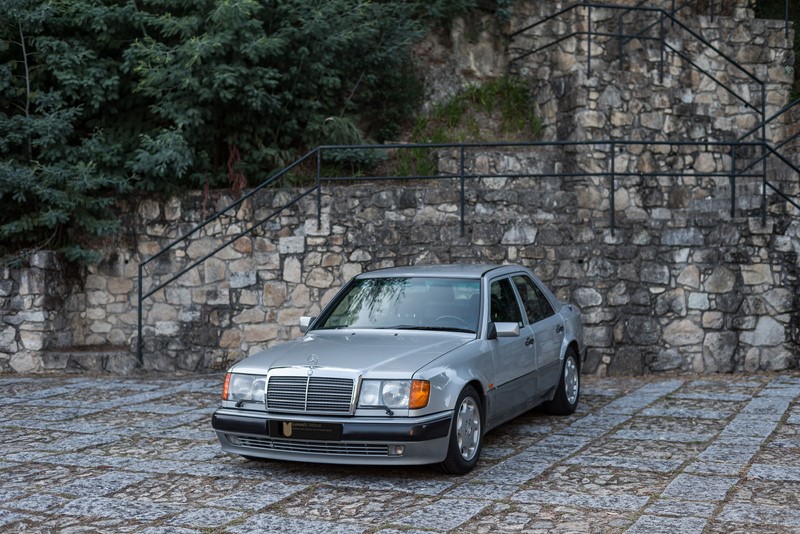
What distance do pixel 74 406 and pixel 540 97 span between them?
30.5 ft

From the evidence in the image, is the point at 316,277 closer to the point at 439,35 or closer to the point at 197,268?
the point at 197,268

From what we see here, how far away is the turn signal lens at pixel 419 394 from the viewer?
665 centimetres

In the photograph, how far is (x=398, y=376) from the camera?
671 centimetres

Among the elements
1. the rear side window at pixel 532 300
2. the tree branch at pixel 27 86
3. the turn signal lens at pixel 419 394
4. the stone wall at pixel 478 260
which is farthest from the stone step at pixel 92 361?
the turn signal lens at pixel 419 394

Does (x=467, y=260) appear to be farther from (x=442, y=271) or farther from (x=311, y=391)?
(x=311, y=391)

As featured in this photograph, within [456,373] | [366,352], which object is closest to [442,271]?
[366,352]

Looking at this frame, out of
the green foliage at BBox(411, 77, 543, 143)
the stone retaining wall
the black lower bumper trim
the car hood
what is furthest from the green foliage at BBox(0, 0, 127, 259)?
the black lower bumper trim

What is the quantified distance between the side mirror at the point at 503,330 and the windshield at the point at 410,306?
14 centimetres

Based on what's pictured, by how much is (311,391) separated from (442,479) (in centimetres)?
115

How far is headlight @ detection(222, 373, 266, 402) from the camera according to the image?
23.2 ft

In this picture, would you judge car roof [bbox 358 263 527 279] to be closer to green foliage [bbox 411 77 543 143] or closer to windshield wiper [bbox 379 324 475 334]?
windshield wiper [bbox 379 324 475 334]

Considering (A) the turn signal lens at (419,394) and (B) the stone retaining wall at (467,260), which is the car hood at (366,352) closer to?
(A) the turn signal lens at (419,394)

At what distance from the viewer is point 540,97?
16016mm

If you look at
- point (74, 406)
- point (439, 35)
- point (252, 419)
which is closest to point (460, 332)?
point (252, 419)
